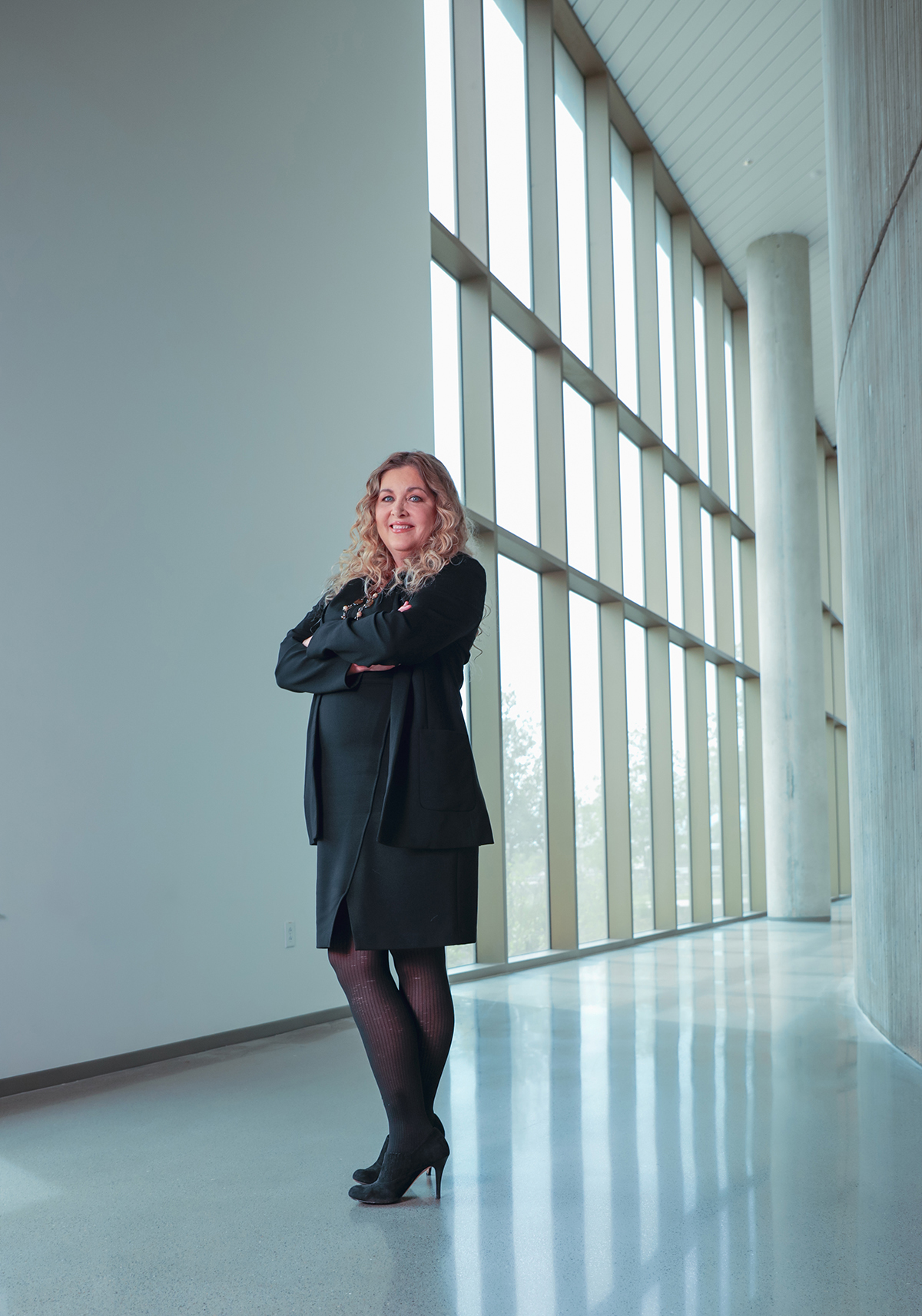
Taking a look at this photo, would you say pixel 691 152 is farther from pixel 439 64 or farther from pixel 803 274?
pixel 439 64

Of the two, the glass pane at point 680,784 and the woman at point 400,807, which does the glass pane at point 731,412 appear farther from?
the woman at point 400,807

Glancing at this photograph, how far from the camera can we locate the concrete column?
10.6m

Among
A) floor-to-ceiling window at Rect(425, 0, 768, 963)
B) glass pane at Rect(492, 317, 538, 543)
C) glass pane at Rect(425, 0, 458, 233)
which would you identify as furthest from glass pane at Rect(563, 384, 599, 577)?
glass pane at Rect(425, 0, 458, 233)

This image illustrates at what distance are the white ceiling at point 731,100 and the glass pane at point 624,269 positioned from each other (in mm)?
420

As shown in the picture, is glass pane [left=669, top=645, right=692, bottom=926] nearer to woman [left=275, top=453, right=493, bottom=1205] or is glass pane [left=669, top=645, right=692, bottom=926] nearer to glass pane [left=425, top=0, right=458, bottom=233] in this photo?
glass pane [left=425, top=0, right=458, bottom=233]

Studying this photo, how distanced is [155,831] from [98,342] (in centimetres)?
175

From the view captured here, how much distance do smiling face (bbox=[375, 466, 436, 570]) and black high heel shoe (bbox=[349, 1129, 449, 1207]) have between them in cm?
117

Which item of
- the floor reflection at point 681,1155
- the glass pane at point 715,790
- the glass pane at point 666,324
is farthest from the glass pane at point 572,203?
the floor reflection at point 681,1155

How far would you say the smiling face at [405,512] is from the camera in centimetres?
229

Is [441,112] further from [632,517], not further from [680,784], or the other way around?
[680,784]

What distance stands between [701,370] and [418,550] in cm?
1050

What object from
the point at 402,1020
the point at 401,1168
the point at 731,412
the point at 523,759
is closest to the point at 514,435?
the point at 523,759

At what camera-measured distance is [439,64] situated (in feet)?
21.9

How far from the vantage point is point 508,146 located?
746cm
